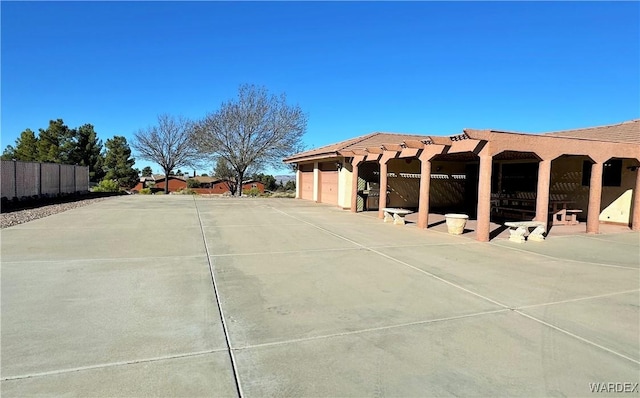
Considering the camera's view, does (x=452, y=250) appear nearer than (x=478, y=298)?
No

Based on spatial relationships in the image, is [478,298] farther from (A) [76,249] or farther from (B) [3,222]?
(B) [3,222]

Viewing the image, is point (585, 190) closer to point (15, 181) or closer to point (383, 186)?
point (383, 186)

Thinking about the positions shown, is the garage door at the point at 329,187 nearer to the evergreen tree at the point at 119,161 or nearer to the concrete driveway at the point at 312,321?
the concrete driveway at the point at 312,321

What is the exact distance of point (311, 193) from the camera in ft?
86.9

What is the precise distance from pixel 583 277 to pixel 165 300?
261 inches

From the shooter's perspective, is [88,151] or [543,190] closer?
[543,190]

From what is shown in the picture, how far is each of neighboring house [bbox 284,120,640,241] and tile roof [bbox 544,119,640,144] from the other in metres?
0.03

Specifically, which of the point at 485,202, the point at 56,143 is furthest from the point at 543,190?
the point at 56,143

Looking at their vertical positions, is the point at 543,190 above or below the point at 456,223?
above

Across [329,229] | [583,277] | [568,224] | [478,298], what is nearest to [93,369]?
[478,298]

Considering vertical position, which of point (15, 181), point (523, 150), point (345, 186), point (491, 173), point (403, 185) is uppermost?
point (523, 150)

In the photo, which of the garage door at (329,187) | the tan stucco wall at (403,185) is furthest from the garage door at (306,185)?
the tan stucco wall at (403,185)

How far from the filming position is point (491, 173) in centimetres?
1196

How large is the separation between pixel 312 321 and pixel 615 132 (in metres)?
15.9
